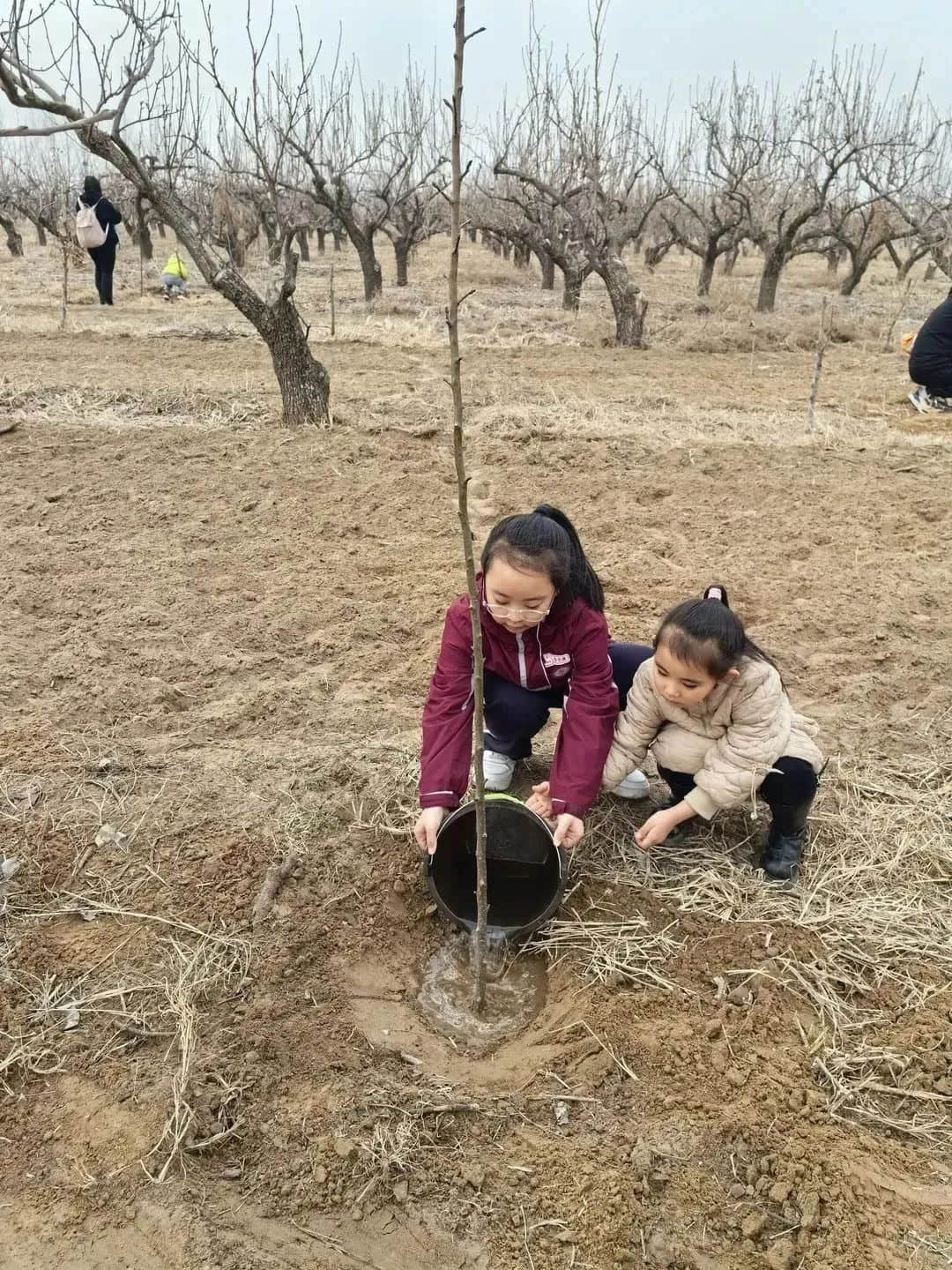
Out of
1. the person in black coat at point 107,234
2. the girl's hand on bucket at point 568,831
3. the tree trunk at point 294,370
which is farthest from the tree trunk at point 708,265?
the girl's hand on bucket at point 568,831

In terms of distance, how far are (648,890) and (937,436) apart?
5.59 metres

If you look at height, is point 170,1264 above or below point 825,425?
below

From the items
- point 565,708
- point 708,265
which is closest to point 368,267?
point 708,265

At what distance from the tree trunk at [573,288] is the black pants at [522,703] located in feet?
41.0

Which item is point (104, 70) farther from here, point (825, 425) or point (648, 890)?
point (648, 890)

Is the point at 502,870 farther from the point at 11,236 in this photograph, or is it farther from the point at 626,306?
the point at 11,236

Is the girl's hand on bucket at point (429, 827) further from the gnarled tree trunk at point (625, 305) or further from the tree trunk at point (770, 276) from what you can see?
the tree trunk at point (770, 276)

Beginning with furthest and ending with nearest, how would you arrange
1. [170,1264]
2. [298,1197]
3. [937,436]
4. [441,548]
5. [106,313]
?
1. [106,313]
2. [937,436]
3. [441,548]
4. [298,1197]
5. [170,1264]

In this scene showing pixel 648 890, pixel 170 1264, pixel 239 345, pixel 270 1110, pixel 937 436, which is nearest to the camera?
pixel 170 1264

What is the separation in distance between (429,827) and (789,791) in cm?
94

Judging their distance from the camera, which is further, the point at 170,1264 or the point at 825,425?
the point at 825,425

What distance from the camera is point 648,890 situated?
2.32 meters

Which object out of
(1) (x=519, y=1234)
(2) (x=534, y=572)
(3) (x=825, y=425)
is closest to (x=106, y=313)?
(3) (x=825, y=425)

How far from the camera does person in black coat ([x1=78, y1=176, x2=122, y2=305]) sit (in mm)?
12336
